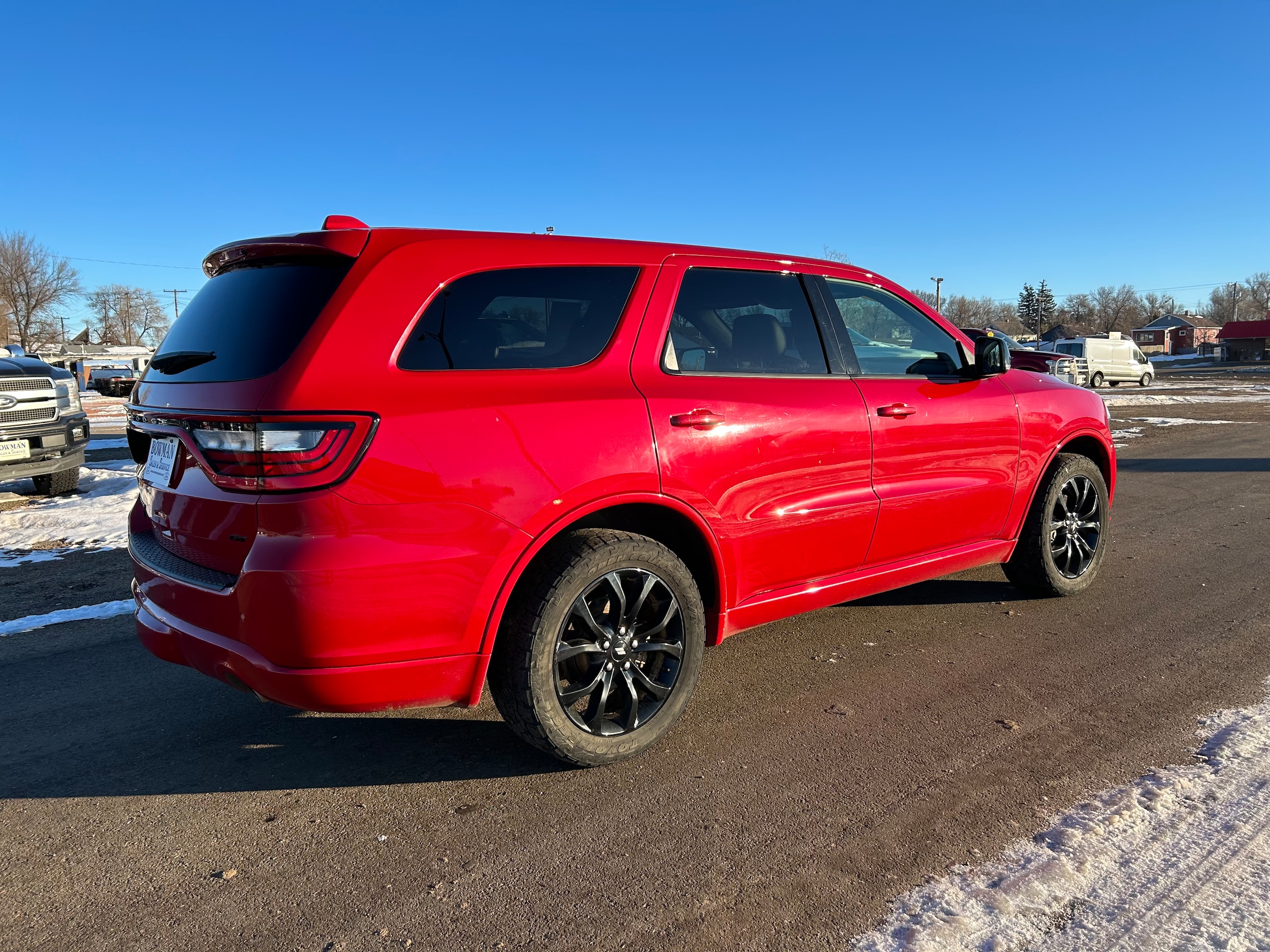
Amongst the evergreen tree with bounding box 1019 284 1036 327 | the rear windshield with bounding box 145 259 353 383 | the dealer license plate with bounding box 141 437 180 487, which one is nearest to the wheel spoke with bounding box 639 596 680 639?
the rear windshield with bounding box 145 259 353 383

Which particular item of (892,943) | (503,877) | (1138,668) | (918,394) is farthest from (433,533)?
(1138,668)

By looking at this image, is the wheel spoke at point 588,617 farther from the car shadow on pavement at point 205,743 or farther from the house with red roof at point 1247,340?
the house with red roof at point 1247,340

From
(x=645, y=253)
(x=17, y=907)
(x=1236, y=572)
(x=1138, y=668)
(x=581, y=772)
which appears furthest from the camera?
(x=1236, y=572)

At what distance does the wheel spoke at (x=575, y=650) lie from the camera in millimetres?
2820

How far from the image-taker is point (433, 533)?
2.54 metres

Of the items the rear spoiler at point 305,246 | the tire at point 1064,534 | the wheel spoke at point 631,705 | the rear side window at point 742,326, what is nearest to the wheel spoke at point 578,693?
the wheel spoke at point 631,705

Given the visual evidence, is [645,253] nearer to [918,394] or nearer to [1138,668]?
[918,394]

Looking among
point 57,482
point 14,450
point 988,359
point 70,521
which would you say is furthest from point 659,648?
point 57,482

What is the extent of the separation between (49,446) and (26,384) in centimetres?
61

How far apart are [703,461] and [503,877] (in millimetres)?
1500

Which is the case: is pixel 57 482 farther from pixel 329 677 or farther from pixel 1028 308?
pixel 1028 308

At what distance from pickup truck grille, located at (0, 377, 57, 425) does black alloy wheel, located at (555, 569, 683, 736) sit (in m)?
7.43

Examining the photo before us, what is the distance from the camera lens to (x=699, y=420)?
10.2 ft

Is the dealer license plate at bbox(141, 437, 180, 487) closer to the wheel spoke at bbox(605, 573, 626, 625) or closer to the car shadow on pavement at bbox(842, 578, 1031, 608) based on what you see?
the wheel spoke at bbox(605, 573, 626, 625)
